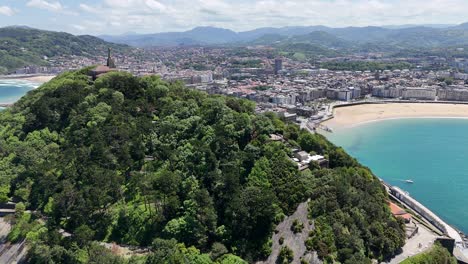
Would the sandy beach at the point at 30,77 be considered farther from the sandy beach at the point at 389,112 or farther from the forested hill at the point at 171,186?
the sandy beach at the point at 389,112

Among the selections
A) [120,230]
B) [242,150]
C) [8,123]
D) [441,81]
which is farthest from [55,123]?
[441,81]

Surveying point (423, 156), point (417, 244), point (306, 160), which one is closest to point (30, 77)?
point (423, 156)

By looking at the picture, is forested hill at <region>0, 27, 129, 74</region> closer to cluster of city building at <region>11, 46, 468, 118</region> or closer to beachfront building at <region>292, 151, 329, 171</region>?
cluster of city building at <region>11, 46, 468, 118</region>

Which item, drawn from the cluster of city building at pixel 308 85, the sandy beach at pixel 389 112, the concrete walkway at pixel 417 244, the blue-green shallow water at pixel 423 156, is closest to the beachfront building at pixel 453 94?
the cluster of city building at pixel 308 85

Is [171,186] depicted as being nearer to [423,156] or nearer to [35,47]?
[423,156]

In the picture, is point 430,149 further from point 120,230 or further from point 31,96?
point 31,96
